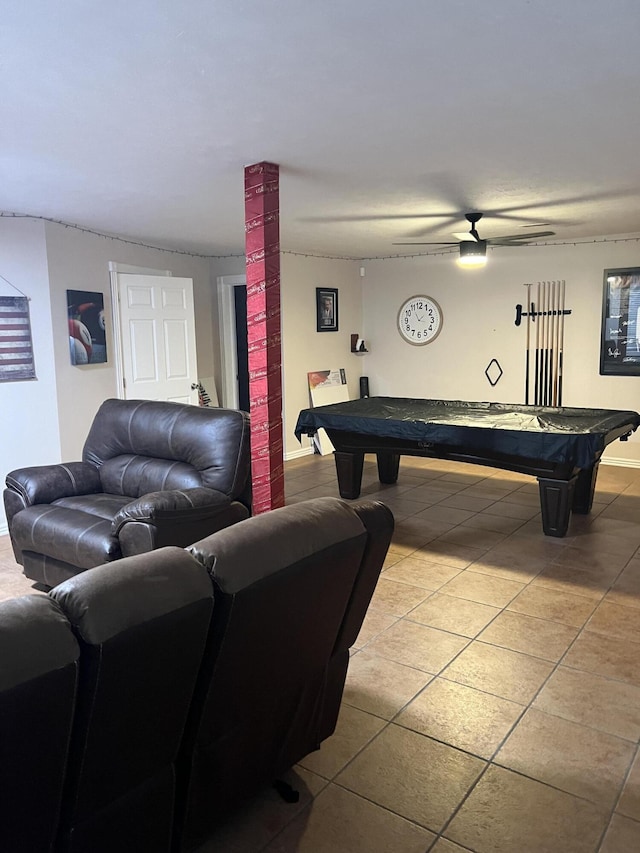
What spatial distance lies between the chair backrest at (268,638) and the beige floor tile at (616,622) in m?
1.63

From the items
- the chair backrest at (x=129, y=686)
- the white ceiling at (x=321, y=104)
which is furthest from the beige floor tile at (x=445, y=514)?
the chair backrest at (x=129, y=686)

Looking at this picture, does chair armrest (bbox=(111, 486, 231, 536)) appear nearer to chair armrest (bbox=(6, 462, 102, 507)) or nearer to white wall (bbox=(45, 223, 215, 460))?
chair armrest (bbox=(6, 462, 102, 507))

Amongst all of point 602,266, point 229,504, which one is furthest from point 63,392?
point 602,266

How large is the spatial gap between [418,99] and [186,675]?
2293 mm

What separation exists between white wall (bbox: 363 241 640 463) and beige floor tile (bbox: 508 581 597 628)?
11.6 feet

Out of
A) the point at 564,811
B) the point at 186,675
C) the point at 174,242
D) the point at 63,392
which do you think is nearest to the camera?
the point at 186,675

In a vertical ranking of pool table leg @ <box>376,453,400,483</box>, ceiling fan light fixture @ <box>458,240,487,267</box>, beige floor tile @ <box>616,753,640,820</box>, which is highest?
ceiling fan light fixture @ <box>458,240,487,267</box>

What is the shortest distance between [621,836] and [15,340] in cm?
470

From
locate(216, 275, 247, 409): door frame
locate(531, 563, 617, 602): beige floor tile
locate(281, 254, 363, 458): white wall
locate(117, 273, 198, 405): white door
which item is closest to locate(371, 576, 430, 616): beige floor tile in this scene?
locate(531, 563, 617, 602): beige floor tile

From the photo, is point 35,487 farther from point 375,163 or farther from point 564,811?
Answer: point 564,811

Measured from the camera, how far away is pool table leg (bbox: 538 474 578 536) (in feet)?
14.1

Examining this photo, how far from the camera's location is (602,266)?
20.8 feet

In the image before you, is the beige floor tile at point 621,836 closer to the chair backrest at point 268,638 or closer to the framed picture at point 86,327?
the chair backrest at point 268,638

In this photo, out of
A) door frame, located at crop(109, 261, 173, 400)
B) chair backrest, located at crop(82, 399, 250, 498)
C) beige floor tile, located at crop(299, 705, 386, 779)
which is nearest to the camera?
beige floor tile, located at crop(299, 705, 386, 779)
